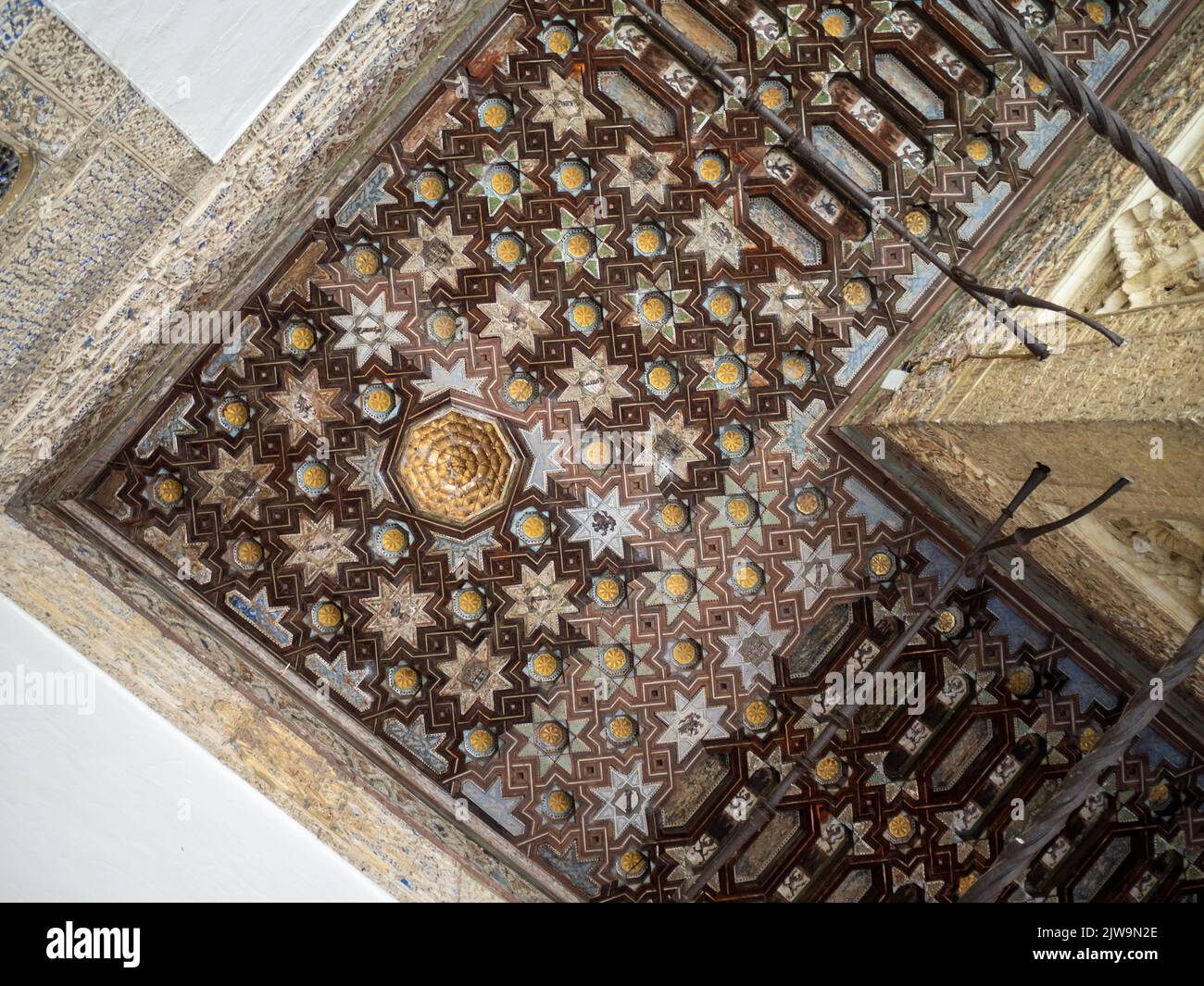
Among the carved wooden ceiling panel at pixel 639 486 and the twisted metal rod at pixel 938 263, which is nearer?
the twisted metal rod at pixel 938 263

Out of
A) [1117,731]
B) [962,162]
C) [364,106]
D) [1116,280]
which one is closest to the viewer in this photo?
[1117,731]

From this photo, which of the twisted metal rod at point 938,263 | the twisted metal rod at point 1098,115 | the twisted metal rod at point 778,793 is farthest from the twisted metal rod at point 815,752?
Result: the twisted metal rod at point 1098,115

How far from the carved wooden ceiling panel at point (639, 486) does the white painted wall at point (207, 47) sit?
2.98 ft

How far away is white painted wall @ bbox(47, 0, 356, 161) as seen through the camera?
2270mm

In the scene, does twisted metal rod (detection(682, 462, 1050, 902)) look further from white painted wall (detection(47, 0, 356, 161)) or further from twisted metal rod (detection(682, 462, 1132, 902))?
white painted wall (detection(47, 0, 356, 161))

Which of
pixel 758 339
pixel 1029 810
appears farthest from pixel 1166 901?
pixel 758 339

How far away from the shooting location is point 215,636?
352cm

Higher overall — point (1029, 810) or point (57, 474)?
point (1029, 810)

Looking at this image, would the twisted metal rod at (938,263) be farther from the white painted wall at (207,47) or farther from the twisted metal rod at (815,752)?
the white painted wall at (207,47)

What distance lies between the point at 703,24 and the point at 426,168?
1182 mm

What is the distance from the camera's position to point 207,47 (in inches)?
96.5

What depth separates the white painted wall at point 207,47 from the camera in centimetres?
227

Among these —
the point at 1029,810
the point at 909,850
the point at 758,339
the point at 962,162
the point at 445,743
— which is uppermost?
the point at 962,162

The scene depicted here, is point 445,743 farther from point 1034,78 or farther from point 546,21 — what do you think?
point 1034,78
